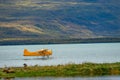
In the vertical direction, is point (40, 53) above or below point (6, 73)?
above

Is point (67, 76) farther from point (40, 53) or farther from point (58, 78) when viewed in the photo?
point (40, 53)

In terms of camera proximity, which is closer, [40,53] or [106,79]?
[106,79]

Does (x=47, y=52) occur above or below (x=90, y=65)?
above

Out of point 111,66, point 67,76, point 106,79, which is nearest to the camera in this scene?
point 106,79

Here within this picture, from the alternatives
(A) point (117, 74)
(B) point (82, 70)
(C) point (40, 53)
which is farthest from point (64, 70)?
(C) point (40, 53)

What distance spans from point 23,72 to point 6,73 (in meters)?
1.96

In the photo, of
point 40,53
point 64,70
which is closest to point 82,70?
point 64,70

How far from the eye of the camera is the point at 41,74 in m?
61.7

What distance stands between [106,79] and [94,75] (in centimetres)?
448

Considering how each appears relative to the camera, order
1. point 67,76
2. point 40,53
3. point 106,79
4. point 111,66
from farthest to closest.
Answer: point 40,53 < point 111,66 < point 67,76 < point 106,79

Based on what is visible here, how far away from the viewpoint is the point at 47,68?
212 feet

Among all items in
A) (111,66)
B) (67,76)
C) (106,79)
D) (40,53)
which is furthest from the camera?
(40,53)

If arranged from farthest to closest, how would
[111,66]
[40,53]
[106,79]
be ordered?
[40,53] → [111,66] → [106,79]

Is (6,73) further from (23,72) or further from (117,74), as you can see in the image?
(117,74)
